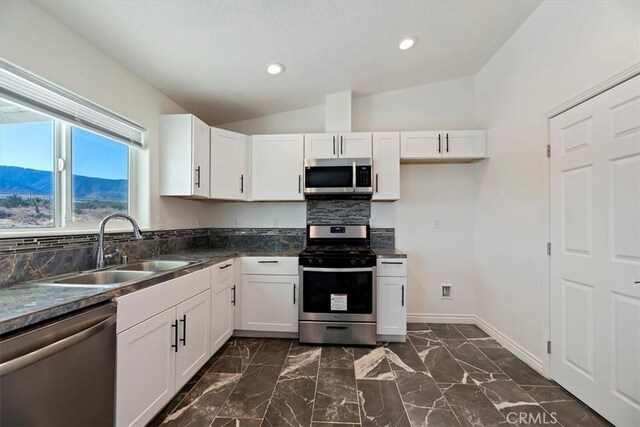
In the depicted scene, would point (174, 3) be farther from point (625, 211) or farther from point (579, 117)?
point (625, 211)

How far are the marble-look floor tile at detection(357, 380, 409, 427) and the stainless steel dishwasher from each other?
1392 millimetres

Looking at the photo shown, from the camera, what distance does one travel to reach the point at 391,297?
8.41 ft

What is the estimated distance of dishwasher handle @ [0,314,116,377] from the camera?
82cm

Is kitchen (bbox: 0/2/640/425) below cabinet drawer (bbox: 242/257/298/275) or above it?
above

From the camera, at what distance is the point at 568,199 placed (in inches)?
70.3

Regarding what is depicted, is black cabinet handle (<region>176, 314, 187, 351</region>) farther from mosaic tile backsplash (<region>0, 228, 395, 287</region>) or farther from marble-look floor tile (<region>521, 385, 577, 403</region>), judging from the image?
marble-look floor tile (<region>521, 385, 577, 403</region>)

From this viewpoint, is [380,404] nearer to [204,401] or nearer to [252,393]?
[252,393]

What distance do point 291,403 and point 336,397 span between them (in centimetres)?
31

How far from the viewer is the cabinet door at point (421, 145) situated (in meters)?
2.81

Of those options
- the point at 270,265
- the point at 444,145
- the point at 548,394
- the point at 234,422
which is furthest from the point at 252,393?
the point at 444,145

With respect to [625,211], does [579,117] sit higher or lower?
higher

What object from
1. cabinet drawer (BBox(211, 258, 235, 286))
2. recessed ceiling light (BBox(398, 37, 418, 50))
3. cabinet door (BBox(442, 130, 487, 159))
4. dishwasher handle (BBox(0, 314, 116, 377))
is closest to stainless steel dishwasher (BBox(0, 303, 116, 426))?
dishwasher handle (BBox(0, 314, 116, 377))

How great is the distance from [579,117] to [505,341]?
6.60ft

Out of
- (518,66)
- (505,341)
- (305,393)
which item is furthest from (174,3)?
(505,341)
